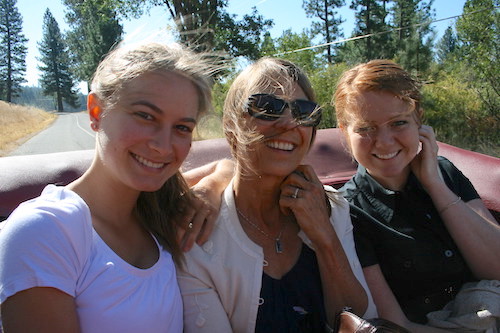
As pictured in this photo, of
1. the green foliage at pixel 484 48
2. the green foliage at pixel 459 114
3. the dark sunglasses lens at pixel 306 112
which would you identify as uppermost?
the dark sunglasses lens at pixel 306 112

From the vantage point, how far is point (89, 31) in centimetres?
2805

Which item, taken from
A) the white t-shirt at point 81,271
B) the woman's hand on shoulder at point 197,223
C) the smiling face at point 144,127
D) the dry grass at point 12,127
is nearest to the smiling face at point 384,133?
the woman's hand on shoulder at point 197,223

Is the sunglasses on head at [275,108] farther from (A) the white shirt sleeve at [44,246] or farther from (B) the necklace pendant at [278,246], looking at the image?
(A) the white shirt sleeve at [44,246]

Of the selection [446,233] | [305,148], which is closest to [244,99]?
[305,148]

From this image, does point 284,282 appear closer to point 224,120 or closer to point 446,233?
point 224,120

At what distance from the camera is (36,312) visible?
94 cm

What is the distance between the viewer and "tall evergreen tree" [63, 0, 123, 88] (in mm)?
19742

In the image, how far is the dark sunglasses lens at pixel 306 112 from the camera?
1.59m

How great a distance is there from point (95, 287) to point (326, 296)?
867mm

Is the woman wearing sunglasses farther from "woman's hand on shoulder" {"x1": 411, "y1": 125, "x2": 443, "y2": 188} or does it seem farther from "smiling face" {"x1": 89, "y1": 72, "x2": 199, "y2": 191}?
"woman's hand on shoulder" {"x1": 411, "y1": 125, "x2": 443, "y2": 188}

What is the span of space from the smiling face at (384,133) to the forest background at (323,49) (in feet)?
0.67


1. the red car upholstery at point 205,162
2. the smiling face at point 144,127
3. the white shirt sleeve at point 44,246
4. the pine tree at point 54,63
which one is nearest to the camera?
the white shirt sleeve at point 44,246

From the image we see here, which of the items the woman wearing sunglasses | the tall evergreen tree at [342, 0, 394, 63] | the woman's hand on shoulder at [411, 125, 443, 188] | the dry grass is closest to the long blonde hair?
the woman wearing sunglasses

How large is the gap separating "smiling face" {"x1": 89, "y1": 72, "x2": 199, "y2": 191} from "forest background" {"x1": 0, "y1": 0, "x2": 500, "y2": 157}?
0.34 meters
